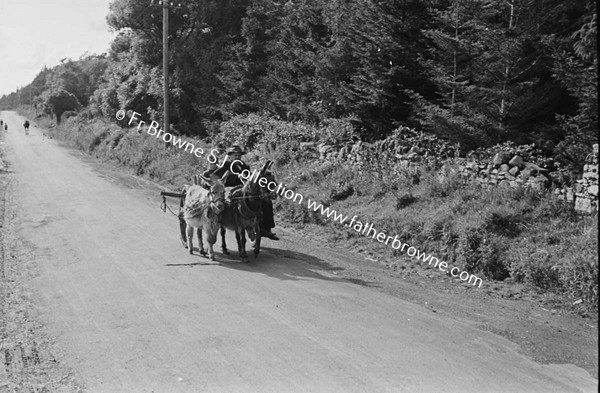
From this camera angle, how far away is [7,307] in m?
9.40

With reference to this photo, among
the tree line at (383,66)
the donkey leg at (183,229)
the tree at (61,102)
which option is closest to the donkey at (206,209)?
the donkey leg at (183,229)

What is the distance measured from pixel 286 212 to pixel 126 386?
11558mm

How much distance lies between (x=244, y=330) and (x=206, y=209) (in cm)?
463

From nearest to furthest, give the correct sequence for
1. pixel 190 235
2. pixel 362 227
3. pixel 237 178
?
1. pixel 190 235
2. pixel 237 178
3. pixel 362 227

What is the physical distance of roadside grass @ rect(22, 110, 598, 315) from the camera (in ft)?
35.2

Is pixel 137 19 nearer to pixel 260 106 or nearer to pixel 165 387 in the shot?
pixel 260 106

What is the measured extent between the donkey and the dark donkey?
292mm

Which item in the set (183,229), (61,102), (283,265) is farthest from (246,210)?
(61,102)

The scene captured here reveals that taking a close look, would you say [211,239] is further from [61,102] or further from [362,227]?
[61,102]

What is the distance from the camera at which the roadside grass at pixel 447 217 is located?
1074 centimetres

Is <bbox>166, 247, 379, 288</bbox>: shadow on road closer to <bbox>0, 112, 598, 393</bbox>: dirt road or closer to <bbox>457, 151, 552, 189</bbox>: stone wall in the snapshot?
<bbox>0, 112, 598, 393</bbox>: dirt road

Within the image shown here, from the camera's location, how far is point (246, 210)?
12289 millimetres

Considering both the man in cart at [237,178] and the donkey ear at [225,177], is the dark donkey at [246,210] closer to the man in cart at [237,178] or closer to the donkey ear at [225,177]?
the man in cart at [237,178]

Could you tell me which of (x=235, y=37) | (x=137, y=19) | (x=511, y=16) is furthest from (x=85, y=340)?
(x=137, y=19)
